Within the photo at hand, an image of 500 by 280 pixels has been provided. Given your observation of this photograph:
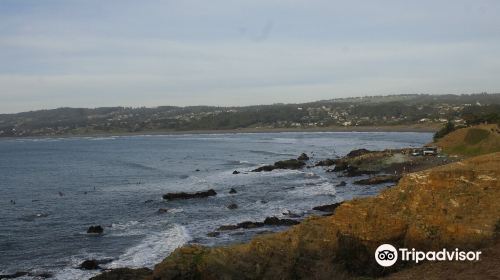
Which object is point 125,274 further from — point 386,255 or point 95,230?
point 95,230

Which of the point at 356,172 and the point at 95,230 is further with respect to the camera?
the point at 356,172

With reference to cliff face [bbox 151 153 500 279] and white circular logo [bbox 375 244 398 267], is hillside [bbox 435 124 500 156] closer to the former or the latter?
cliff face [bbox 151 153 500 279]

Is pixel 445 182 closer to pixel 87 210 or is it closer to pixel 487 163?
pixel 487 163

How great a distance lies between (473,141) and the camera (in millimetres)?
62562

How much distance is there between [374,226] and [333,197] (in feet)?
87.3

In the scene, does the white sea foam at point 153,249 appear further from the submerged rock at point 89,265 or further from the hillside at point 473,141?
the hillside at point 473,141

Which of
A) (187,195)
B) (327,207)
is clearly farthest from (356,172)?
(327,207)

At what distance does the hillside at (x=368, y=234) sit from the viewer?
50.1ft

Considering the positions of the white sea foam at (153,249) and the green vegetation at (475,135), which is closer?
the white sea foam at (153,249)

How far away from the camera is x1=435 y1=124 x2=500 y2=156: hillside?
5538 cm

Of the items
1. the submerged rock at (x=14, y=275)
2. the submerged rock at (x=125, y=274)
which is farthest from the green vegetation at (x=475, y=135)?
the submerged rock at (x=14, y=275)

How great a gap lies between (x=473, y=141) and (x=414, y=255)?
5238 cm

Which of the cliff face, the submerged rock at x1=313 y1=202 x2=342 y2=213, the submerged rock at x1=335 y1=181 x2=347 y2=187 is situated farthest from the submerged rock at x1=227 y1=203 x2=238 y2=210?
the cliff face

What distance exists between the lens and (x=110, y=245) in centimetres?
3058
